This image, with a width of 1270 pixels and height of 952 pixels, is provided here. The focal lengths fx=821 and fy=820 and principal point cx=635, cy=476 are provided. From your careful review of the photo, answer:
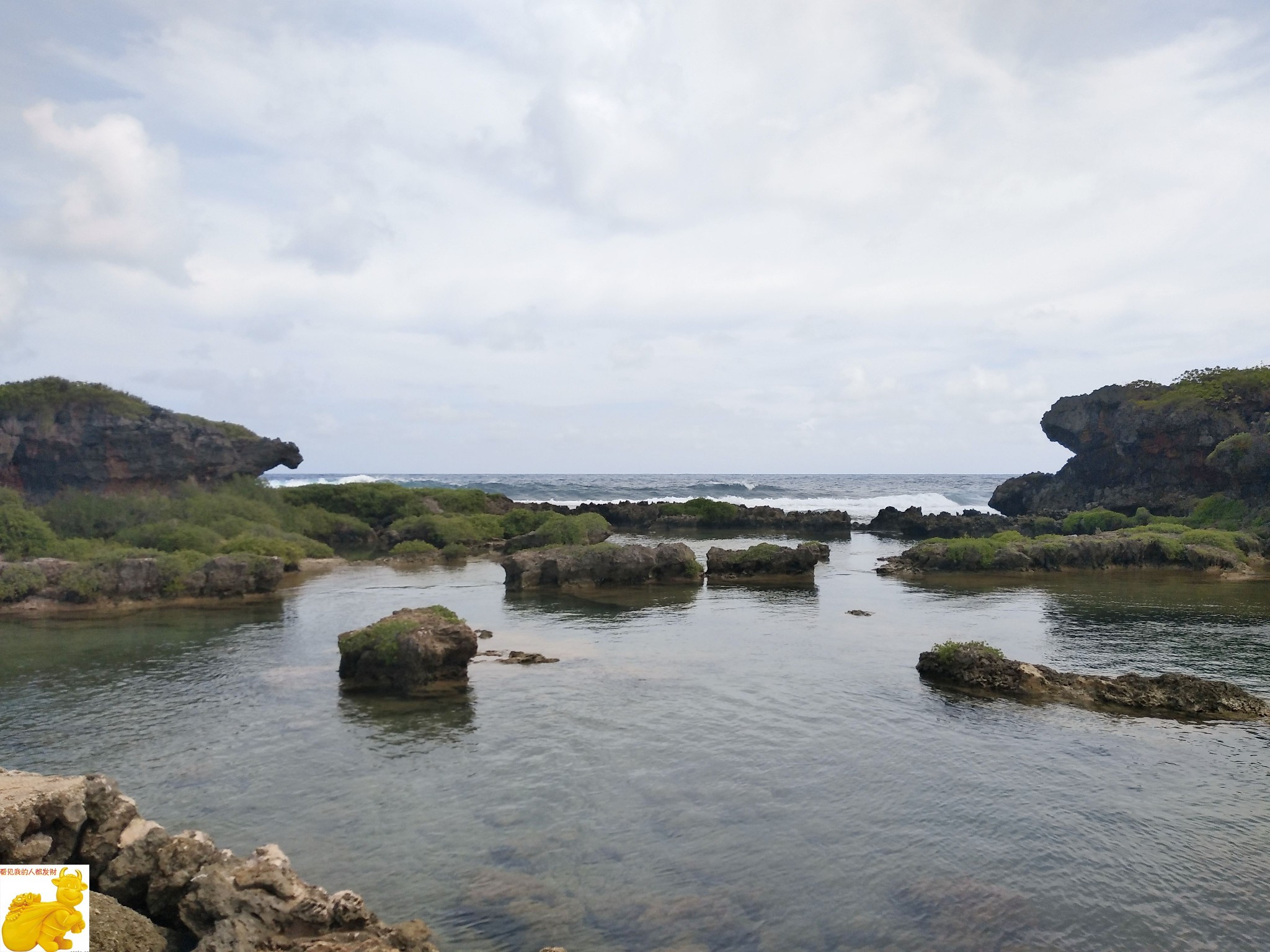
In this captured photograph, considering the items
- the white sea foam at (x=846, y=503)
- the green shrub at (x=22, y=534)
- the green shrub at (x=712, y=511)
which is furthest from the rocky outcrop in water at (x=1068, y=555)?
the white sea foam at (x=846, y=503)

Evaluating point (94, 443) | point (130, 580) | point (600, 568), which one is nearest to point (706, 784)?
point (600, 568)

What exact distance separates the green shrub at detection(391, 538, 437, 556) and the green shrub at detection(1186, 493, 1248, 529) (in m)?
51.7

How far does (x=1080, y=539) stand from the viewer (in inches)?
1844

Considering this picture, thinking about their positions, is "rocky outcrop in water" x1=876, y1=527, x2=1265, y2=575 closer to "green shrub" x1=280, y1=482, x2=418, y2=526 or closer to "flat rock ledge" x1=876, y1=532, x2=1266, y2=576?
"flat rock ledge" x1=876, y1=532, x2=1266, y2=576

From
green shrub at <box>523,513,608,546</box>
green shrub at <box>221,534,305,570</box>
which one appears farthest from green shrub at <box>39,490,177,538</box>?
green shrub at <box>523,513,608,546</box>

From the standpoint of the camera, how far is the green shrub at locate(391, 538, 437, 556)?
2173 inches

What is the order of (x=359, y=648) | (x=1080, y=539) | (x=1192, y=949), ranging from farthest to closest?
(x=1080, y=539), (x=359, y=648), (x=1192, y=949)

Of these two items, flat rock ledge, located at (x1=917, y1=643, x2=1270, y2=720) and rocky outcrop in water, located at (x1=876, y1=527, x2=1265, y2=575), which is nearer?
flat rock ledge, located at (x1=917, y1=643, x2=1270, y2=720)

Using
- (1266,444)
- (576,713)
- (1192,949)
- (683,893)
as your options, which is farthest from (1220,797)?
(1266,444)

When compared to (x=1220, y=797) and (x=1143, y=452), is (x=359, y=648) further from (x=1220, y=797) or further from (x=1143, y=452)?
(x=1143, y=452)

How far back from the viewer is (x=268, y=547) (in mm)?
45625

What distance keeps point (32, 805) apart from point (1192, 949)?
13527 mm

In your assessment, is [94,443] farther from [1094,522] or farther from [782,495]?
[782,495]

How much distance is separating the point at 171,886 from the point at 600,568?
31842mm
